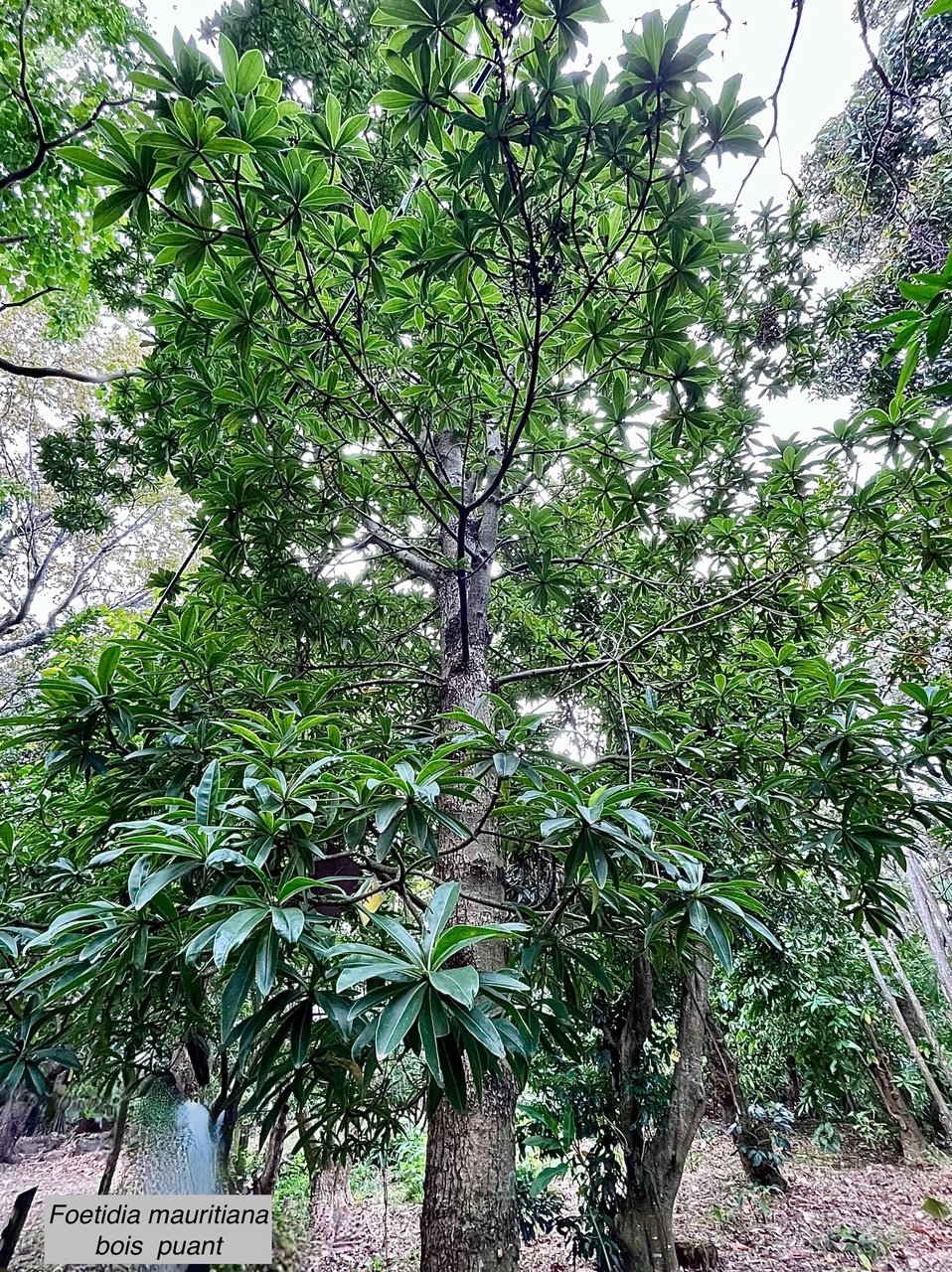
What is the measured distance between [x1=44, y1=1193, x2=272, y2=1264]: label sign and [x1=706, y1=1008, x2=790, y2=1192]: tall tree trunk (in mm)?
3979

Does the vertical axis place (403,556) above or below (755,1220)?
above

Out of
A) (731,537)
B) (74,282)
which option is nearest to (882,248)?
(731,537)

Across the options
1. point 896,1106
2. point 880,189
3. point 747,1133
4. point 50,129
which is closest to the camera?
point 50,129

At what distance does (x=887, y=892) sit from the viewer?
1549 millimetres

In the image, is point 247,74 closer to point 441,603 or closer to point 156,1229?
point 441,603

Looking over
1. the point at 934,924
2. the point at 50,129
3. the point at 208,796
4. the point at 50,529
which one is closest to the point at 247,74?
the point at 208,796

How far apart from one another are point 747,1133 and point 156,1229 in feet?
16.7

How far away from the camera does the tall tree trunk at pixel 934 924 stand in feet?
19.9

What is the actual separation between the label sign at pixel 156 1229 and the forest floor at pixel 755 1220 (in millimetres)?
2352

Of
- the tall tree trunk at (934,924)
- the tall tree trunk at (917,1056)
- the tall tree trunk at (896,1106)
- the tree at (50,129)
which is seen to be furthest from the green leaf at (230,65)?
the tall tree trunk at (896,1106)

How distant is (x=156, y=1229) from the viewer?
1418 millimetres

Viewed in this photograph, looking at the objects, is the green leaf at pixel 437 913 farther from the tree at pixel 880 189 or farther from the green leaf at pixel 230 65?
the tree at pixel 880 189

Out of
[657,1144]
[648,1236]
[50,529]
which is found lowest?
[648,1236]

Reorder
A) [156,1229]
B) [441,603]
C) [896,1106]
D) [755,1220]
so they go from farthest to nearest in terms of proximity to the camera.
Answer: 1. [896,1106]
2. [755,1220]
3. [441,603]
4. [156,1229]
